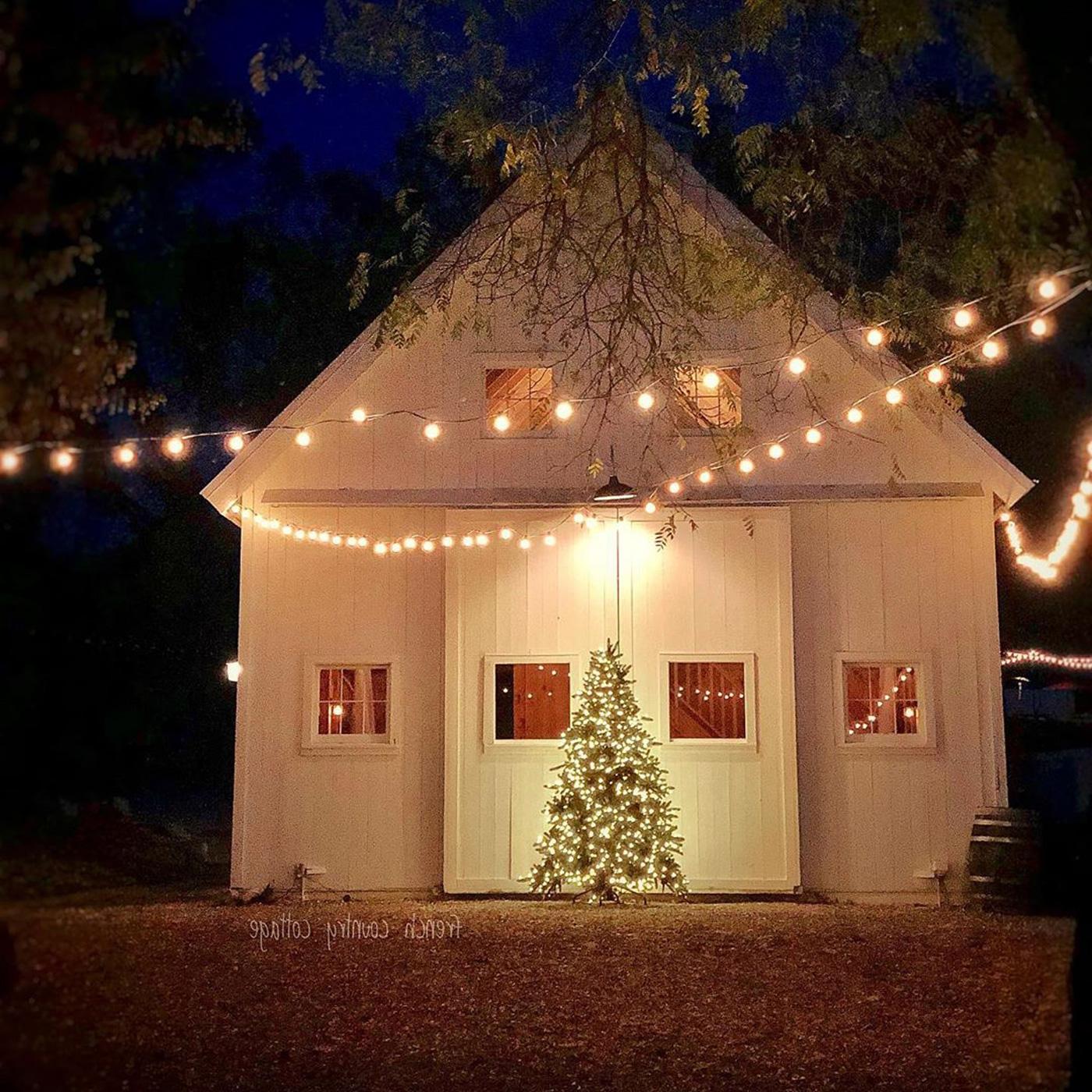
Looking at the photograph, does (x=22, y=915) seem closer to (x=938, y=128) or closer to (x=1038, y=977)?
(x=1038, y=977)

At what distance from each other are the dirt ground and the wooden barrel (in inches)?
39.1

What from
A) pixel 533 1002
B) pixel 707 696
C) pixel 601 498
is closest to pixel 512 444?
pixel 601 498

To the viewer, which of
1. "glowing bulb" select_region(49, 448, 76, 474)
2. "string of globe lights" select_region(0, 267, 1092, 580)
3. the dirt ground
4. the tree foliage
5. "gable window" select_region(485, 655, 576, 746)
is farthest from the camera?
"gable window" select_region(485, 655, 576, 746)

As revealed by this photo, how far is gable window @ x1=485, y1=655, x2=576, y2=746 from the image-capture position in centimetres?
1196

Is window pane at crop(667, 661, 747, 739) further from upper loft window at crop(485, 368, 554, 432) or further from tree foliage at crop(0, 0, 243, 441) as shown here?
tree foliage at crop(0, 0, 243, 441)

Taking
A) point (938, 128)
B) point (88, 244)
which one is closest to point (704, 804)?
point (938, 128)

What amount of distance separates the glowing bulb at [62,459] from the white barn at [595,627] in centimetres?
544

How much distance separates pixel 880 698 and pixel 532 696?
317 centimetres

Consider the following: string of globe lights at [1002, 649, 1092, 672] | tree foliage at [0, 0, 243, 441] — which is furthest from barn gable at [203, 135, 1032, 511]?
tree foliage at [0, 0, 243, 441]

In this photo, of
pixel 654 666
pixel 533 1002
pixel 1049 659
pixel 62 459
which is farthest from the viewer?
pixel 1049 659

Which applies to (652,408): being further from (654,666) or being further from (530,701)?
(530,701)

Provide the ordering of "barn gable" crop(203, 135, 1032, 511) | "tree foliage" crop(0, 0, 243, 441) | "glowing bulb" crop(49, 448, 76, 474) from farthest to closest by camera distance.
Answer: "barn gable" crop(203, 135, 1032, 511)
"glowing bulb" crop(49, 448, 76, 474)
"tree foliage" crop(0, 0, 243, 441)

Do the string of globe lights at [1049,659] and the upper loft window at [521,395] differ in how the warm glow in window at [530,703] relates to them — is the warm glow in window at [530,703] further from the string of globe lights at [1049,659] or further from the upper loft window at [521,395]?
the string of globe lights at [1049,659]

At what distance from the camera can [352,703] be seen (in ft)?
40.1
